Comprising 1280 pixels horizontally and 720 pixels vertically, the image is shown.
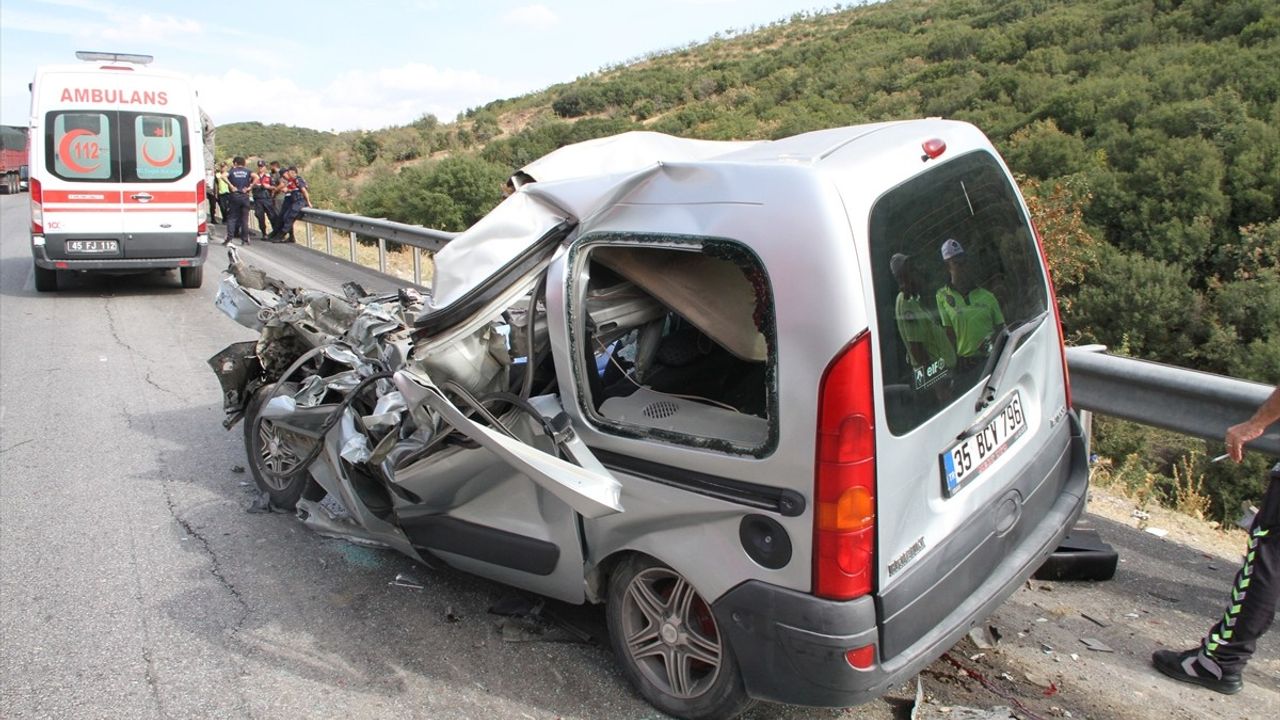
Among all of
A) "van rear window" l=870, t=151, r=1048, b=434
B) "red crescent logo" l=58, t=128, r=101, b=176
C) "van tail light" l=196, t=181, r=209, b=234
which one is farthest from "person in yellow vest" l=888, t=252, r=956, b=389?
"red crescent logo" l=58, t=128, r=101, b=176

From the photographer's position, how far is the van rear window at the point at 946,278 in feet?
8.64

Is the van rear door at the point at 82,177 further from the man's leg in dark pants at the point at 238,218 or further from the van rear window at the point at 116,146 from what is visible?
the man's leg in dark pants at the point at 238,218

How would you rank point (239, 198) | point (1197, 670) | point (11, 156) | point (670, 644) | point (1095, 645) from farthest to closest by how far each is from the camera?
point (11, 156) < point (239, 198) < point (1095, 645) < point (1197, 670) < point (670, 644)

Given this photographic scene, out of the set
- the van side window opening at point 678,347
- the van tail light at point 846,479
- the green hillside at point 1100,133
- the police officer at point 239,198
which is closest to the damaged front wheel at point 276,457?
the van side window opening at point 678,347

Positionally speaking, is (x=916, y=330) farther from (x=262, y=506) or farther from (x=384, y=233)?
(x=384, y=233)

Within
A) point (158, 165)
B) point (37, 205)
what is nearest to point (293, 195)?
point (158, 165)

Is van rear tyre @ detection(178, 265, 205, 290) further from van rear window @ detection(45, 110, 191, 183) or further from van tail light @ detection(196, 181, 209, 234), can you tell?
van rear window @ detection(45, 110, 191, 183)

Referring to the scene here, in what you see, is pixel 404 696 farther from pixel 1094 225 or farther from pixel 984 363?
pixel 1094 225

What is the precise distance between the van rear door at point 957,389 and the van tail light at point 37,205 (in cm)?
1203

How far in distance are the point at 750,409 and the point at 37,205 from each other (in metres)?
11.7

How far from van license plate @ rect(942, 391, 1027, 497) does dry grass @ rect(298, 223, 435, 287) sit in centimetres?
1134

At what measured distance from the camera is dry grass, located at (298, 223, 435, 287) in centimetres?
1589

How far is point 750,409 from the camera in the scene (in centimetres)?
325

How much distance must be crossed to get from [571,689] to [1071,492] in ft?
6.56
